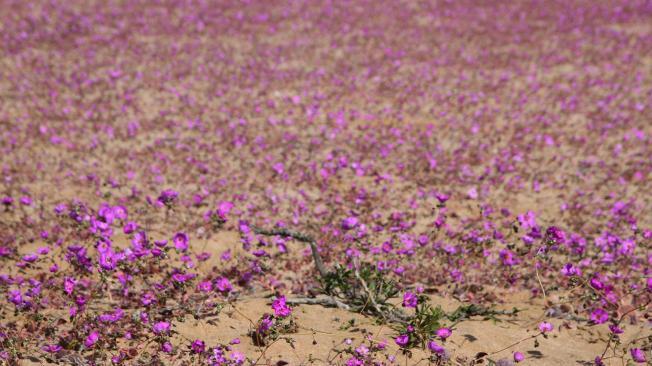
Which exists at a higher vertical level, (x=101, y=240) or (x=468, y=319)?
(x=101, y=240)

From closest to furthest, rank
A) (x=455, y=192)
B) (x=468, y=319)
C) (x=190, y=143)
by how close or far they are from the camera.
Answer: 1. (x=468, y=319)
2. (x=455, y=192)
3. (x=190, y=143)

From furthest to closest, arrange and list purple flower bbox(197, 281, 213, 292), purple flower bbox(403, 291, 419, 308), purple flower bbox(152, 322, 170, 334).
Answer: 1. purple flower bbox(197, 281, 213, 292)
2. purple flower bbox(403, 291, 419, 308)
3. purple flower bbox(152, 322, 170, 334)

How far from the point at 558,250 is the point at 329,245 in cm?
347

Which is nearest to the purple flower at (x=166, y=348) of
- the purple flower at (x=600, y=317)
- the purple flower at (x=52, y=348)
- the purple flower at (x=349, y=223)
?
the purple flower at (x=52, y=348)

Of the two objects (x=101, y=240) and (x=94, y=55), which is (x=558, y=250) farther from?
(x=94, y=55)

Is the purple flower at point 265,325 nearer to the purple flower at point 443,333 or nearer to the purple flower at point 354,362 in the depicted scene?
the purple flower at point 354,362

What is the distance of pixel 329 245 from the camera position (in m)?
7.12

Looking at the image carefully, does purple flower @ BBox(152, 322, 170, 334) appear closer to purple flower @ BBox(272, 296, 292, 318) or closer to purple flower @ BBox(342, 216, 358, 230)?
purple flower @ BBox(272, 296, 292, 318)

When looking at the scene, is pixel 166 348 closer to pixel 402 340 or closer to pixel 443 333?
pixel 402 340

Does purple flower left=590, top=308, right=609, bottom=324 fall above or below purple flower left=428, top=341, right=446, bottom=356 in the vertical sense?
below

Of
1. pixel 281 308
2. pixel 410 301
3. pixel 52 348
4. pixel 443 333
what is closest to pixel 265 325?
pixel 281 308

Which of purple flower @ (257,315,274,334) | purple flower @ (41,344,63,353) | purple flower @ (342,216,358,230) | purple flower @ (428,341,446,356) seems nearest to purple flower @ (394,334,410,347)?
purple flower @ (428,341,446,356)

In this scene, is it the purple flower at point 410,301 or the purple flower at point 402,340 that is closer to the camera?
the purple flower at point 402,340

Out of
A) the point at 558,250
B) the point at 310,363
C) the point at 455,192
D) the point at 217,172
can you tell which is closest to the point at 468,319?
the point at 310,363
